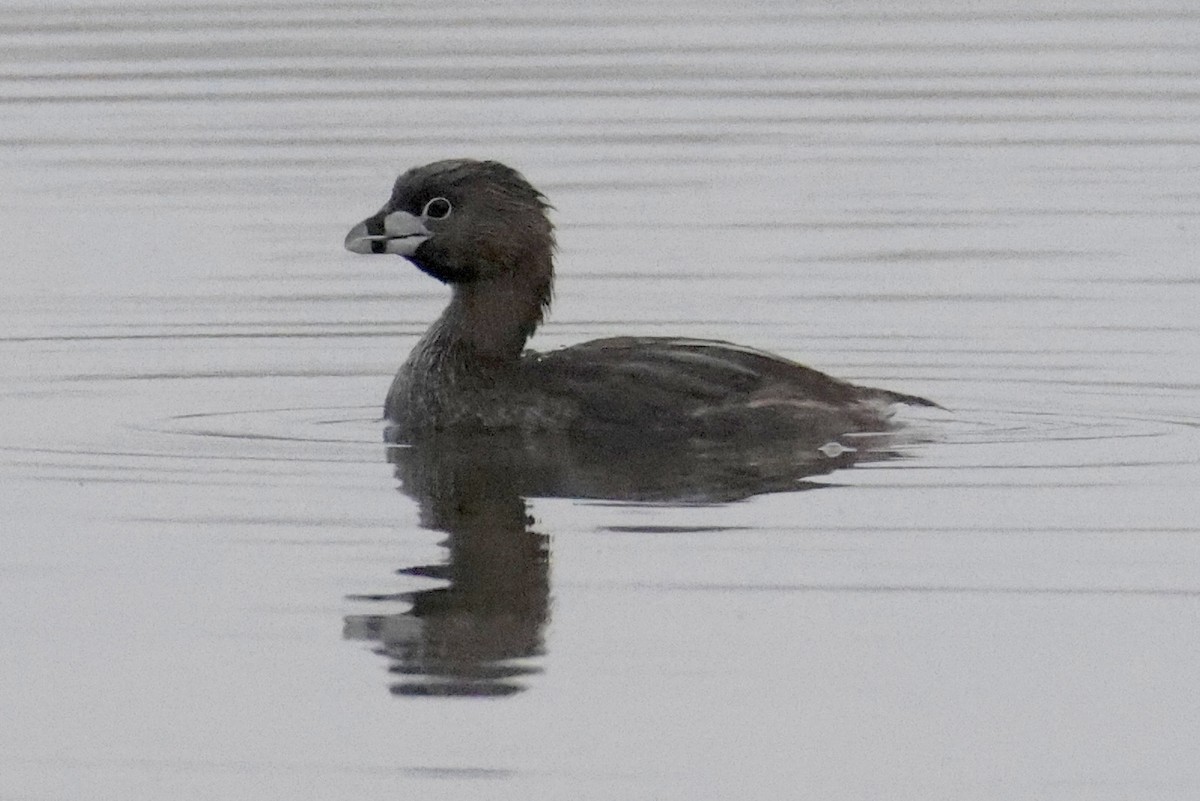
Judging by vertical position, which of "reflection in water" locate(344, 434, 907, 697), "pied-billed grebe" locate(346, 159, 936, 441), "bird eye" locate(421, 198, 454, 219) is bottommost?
"reflection in water" locate(344, 434, 907, 697)

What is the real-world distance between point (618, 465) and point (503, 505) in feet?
2.60

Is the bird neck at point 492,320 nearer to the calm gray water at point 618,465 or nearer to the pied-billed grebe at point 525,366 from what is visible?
the pied-billed grebe at point 525,366

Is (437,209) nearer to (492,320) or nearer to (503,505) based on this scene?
(492,320)

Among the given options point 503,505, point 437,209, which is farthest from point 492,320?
point 503,505

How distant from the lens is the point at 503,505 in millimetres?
10703

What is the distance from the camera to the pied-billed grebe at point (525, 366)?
39.1ft

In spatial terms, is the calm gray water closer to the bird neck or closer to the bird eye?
the bird neck

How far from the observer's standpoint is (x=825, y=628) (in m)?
8.80

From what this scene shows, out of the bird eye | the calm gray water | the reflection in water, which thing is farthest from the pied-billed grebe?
the calm gray water

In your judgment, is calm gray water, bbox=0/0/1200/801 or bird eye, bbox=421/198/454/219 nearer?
calm gray water, bbox=0/0/1200/801

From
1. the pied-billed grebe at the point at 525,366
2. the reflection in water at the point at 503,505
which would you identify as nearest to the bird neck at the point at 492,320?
the pied-billed grebe at the point at 525,366

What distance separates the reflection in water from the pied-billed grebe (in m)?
0.12

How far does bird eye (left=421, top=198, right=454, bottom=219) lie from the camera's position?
41.0ft

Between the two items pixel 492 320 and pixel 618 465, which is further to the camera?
pixel 492 320
